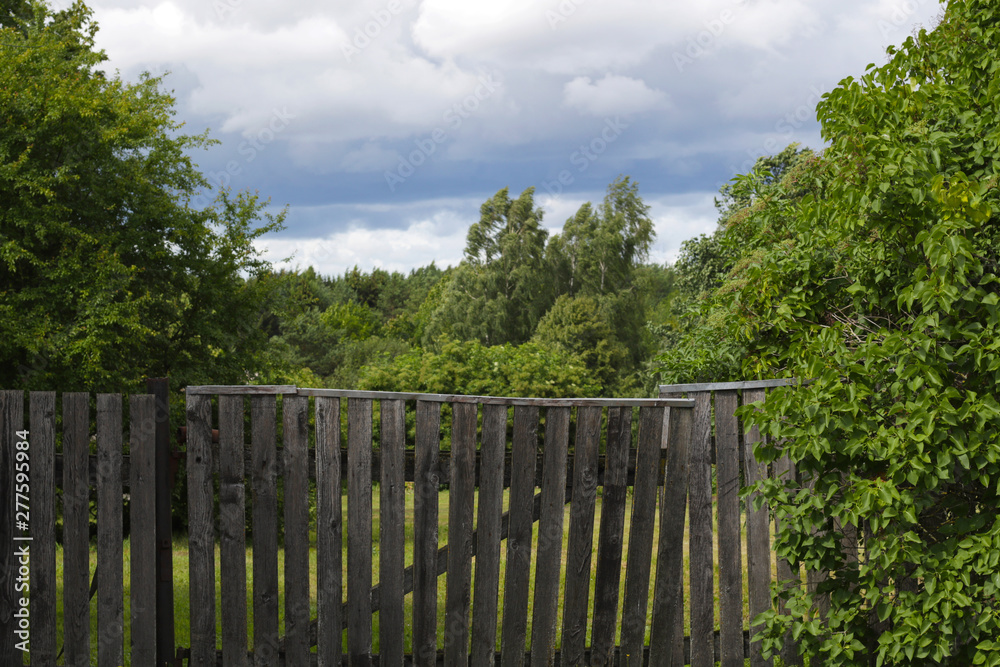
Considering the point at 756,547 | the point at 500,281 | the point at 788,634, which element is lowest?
the point at 788,634

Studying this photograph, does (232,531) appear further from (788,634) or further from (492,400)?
(788,634)

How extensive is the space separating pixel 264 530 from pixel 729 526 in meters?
2.63

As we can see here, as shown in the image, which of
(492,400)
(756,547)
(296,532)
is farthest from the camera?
(756,547)

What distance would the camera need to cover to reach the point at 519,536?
13.2 feet

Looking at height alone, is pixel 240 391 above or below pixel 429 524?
above

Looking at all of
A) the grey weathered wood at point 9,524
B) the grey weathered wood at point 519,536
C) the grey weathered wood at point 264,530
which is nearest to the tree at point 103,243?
the grey weathered wood at point 9,524

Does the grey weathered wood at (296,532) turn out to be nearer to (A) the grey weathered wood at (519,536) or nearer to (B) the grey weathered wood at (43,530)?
(A) the grey weathered wood at (519,536)

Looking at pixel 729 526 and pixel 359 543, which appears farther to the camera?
pixel 729 526

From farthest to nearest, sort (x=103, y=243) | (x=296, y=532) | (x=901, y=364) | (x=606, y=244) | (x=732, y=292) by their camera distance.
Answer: (x=606, y=244)
(x=103, y=243)
(x=732, y=292)
(x=296, y=532)
(x=901, y=364)

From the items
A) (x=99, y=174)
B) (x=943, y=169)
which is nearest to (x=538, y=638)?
(x=943, y=169)

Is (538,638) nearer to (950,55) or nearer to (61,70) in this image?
(950,55)

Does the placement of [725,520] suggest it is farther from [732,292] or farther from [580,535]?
[732,292]

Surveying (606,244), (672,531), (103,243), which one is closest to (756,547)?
(672,531)

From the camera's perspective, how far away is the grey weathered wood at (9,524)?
13.3ft
